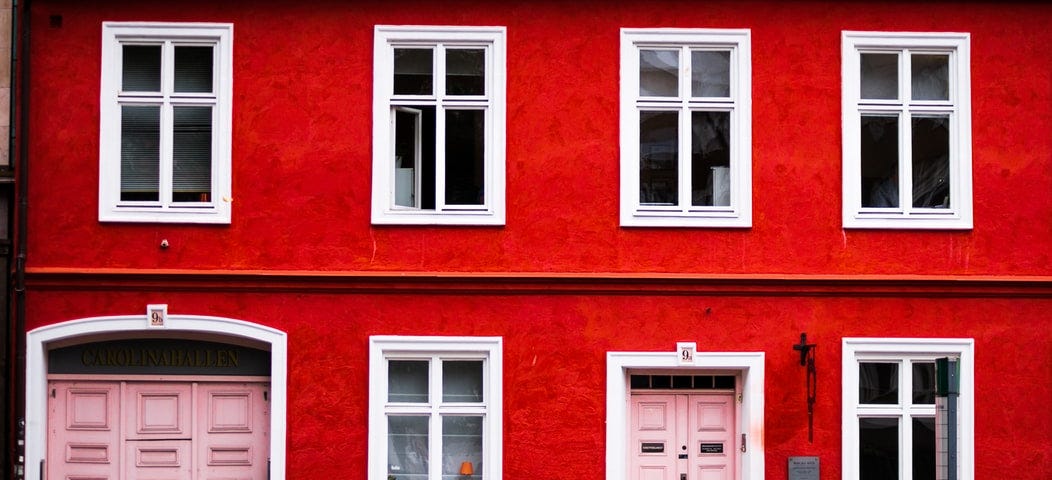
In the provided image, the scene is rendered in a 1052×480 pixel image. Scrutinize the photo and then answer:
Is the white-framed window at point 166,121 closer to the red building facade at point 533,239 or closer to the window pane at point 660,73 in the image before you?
the red building facade at point 533,239

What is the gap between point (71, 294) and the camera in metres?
11.9

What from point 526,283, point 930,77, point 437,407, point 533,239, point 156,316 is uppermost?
point 930,77

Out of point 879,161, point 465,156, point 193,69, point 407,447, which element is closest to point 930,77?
point 879,161

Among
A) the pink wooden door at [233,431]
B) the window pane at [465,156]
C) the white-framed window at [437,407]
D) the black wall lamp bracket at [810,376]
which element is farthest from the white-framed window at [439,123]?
the black wall lamp bracket at [810,376]

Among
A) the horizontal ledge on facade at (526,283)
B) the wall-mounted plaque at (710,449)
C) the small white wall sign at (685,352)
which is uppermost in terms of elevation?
the horizontal ledge on facade at (526,283)

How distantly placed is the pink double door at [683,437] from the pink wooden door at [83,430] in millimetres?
5052

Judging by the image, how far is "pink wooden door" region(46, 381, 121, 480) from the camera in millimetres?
12047

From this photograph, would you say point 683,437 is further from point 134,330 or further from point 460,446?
point 134,330

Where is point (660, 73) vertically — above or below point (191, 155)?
above

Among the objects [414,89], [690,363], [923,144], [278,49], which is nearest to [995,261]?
[923,144]

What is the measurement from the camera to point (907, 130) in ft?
40.3

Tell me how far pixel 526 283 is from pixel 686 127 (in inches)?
86.8

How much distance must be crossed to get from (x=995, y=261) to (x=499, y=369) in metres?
4.93

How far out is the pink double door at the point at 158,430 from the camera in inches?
475
